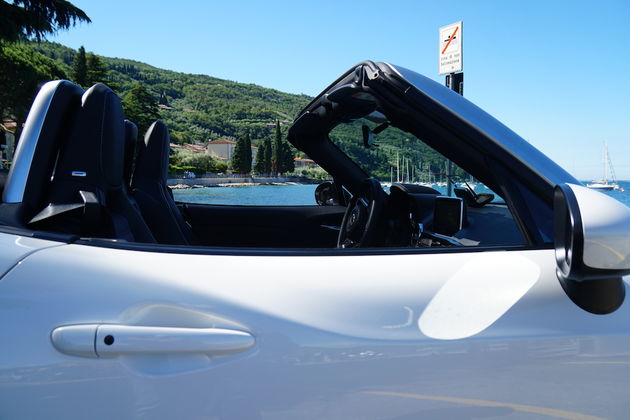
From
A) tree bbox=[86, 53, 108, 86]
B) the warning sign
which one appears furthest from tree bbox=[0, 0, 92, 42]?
tree bbox=[86, 53, 108, 86]

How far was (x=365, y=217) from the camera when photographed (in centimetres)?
214

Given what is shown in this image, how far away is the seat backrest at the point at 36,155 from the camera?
4.13ft

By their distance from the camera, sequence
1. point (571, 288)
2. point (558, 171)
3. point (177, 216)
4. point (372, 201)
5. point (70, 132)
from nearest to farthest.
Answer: point (571, 288)
point (558, 171)
point (70, 132)
point (372, 201)
point (177, 216)

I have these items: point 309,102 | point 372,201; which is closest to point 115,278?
point 372,201

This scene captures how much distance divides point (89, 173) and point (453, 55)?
17.6ft

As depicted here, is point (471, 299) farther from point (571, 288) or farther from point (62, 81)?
point (62, 81)

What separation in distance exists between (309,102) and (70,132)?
119cm

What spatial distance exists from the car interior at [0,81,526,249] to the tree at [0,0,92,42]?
1450 centimetres

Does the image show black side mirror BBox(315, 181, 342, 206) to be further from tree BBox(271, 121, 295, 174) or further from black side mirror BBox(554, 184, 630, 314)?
black side mirror BBox(554, 184, 630, 314)

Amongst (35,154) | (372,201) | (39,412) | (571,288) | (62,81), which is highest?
(62,81)

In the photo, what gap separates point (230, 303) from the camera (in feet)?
3.29

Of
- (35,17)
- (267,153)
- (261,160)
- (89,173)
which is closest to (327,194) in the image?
(267,153)

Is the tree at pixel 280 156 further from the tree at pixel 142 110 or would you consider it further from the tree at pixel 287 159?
the tree at pixel 142 110

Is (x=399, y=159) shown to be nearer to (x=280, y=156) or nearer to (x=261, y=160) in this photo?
(x=280, y=156)
